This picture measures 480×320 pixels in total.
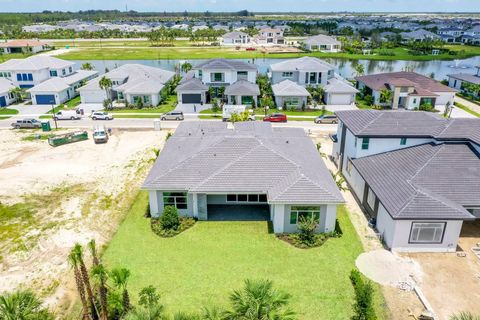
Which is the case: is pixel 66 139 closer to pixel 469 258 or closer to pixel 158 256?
pixel 158 256

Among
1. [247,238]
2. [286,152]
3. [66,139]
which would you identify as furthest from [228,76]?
[247,238]

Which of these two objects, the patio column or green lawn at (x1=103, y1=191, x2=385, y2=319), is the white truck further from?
green lawn at (x1=103, y1=191, x2=385, y2=319)

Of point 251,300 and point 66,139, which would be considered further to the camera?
point 66,139

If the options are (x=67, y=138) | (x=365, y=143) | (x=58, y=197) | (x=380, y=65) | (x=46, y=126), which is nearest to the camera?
A: (x=365, y=143)

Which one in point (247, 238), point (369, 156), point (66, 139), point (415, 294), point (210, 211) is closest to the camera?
point (415, 294)

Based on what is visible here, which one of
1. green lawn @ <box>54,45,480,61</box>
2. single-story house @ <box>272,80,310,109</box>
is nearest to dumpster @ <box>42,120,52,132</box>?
single-story house @ <box>272,80,310,109</box>

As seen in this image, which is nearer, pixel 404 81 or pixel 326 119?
pixel 326 119

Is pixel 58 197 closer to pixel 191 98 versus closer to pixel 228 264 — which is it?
pixel 228 264

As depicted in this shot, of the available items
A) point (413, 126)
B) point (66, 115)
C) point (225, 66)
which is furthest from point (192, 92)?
point (413, 126)
